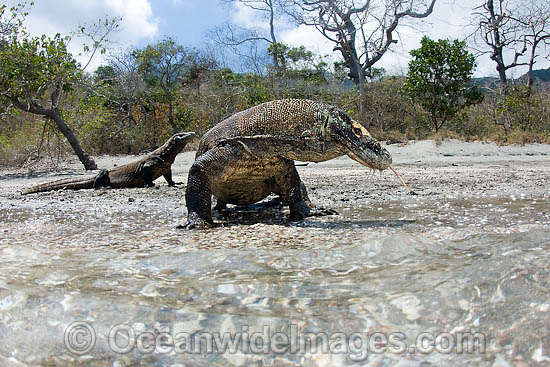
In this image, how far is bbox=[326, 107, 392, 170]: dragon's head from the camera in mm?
3486

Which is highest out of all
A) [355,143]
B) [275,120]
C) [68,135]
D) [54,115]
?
[54,115]

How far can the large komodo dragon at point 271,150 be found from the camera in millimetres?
3514

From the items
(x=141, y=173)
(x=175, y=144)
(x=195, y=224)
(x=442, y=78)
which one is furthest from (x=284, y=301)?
(x=442, y=78)

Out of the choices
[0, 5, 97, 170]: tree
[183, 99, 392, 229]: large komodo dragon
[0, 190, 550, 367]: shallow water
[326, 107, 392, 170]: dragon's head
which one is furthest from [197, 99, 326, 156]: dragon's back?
[0, 5, 97, 170]: tree

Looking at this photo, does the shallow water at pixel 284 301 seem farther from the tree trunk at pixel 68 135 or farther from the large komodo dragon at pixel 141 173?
the tree trunk at pixel 68 135

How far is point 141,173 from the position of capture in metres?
9.16

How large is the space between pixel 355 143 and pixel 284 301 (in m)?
2.00

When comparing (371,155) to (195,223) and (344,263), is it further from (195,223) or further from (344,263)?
(195,223)

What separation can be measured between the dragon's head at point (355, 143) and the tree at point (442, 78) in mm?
16180

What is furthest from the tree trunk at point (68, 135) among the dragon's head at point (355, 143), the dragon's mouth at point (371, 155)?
the dragon's mouth at point (371, 155)

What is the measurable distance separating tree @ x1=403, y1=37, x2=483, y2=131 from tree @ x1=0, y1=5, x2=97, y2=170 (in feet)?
43.2

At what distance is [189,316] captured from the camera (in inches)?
61.9

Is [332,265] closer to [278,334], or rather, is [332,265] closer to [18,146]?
[278,334]

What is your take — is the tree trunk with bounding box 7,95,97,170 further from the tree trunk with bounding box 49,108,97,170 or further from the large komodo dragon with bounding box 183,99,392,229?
the large komodo dragon with bounding box 183,99,392,229
